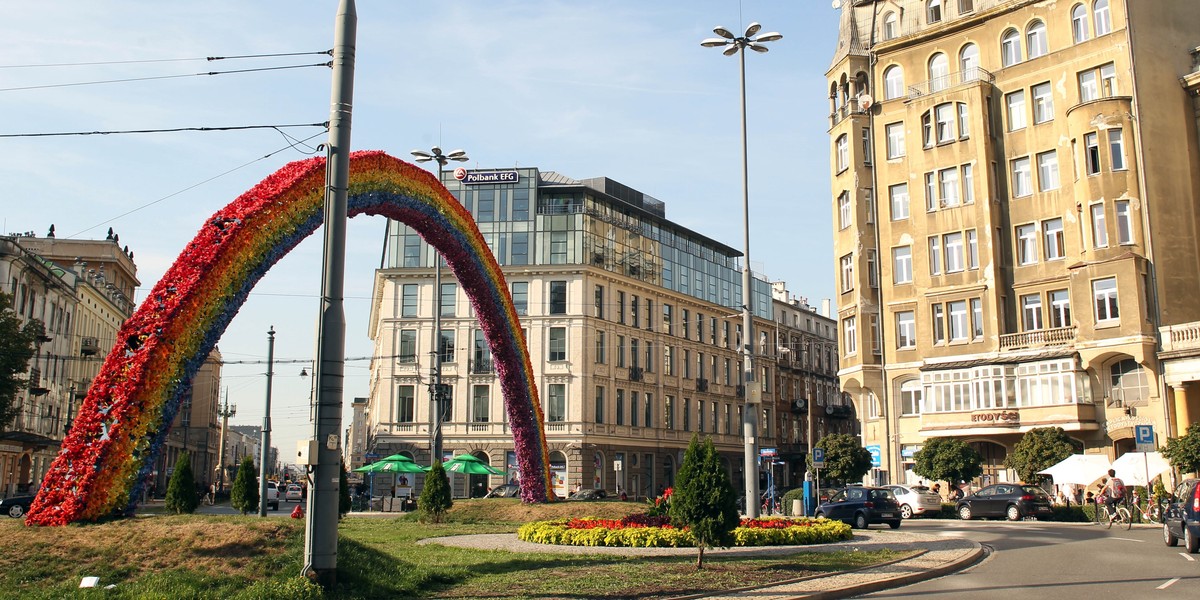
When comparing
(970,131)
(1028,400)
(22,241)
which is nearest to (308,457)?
(1028,400)

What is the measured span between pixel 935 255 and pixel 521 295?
29.5 metres

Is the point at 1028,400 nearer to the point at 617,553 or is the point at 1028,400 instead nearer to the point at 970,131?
the point at 970,131

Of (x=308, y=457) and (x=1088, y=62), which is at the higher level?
(x=1088, y=62)

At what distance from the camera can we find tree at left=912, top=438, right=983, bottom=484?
4097cm

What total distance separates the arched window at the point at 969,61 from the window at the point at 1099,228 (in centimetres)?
912

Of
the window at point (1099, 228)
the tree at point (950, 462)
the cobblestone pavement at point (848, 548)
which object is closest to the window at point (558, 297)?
the tree at point (950, 462)

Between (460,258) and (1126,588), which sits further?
(460,258)

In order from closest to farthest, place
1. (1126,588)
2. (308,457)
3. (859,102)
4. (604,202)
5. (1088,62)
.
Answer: (308,457) < (1126,588) < (1088,62) < (859,102) < (604,202)

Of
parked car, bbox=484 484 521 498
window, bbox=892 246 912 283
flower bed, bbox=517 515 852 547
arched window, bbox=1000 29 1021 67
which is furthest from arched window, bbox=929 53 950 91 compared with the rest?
parked car, bbox=484 484 521 498

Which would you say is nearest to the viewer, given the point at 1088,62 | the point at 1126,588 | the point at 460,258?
the point at 1126,588

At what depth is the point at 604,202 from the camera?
69.8 metres

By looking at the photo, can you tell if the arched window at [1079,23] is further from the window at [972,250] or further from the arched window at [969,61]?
the window at [972,250]

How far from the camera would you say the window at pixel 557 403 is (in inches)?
2544

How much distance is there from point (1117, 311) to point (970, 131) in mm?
10909
